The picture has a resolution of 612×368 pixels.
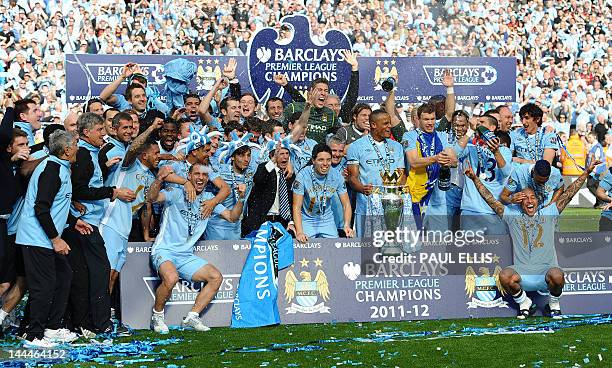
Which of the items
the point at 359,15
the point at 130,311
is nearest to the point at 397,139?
the point at 130,311

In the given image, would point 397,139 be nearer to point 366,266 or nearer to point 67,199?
point 366,266

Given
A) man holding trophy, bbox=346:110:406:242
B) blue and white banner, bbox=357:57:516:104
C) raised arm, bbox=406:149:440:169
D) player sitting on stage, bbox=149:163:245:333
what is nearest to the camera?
player sitting on stage, bbox=149:163:245:333

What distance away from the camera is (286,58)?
13742 millimetres

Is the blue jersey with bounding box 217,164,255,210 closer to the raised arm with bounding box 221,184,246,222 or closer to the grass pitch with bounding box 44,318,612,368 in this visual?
the raised arm with bounding box 221,184,246,222

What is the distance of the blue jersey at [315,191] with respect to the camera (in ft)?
36.7

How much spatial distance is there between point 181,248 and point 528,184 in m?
3.63

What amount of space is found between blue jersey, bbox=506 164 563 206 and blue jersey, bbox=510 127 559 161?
1.33 meters

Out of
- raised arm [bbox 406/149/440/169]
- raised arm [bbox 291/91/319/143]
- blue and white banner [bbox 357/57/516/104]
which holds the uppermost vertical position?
blue and white banner [bbox 357/57/516/104]

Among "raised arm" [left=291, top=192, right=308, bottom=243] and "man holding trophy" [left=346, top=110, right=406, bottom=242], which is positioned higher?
"man holding trophy" [left=346, top=110, right=406, bottom=242]

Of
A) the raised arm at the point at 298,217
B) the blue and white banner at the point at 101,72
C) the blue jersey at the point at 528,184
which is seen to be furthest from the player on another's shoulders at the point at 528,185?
the blue and white banner at the point at 101,72

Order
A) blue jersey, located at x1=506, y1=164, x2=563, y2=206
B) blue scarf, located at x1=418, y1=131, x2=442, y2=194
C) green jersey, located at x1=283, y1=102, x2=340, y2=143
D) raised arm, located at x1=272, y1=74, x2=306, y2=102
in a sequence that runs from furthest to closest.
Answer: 1. raised arm, located at x1=272, y1=74, x2=306, y2=102
2. green jersey, located at x1=283, y1=102, x2=340, y2=143
3. blue scarf, located at x1=418, y1=131, x2=442, y2=194
4. blue jersey, located at x1=506, y1=164, x2=563, y2=206

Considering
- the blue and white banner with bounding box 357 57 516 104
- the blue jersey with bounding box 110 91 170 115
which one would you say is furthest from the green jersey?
the blue and white banner with bounding box 357 57 516 104

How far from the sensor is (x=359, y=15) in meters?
22.9

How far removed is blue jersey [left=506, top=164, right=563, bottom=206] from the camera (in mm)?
11188
